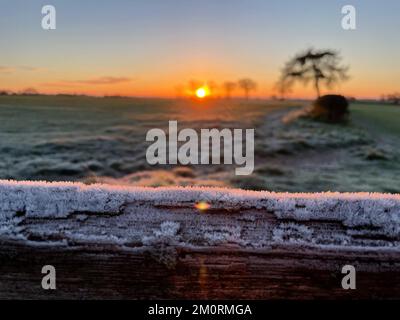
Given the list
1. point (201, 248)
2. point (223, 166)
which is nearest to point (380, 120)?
point (223, 166)

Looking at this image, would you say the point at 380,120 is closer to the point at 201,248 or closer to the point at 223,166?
the point at 223,166

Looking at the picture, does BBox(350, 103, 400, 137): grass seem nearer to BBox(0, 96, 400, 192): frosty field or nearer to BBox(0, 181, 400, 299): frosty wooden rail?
BBox(0, 96, 400, 192): frosty field

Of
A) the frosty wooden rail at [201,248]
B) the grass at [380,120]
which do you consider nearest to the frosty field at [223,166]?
the grass at [380,120]

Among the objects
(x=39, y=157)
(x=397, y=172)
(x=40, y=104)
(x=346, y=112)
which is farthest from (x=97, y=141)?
(x=40, y=104)

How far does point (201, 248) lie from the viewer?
3.10ft

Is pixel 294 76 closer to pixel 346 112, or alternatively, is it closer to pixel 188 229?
pixel 346 112

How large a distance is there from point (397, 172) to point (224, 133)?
9.01 m

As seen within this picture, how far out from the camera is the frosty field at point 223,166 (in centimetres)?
1018

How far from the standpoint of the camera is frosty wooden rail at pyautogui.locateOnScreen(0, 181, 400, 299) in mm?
935

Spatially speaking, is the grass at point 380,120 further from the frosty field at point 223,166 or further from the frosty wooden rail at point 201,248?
the frosty wooden rail at point 201,248

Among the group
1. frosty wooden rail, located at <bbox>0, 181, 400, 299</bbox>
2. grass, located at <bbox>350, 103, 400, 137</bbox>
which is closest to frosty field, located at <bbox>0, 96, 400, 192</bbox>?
grass, located at <bbox>350, 103, 400, 137</bbox>

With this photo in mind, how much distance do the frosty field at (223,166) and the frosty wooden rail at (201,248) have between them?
27.1 feet

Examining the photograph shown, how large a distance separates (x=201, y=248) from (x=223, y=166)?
1135 centimetres
